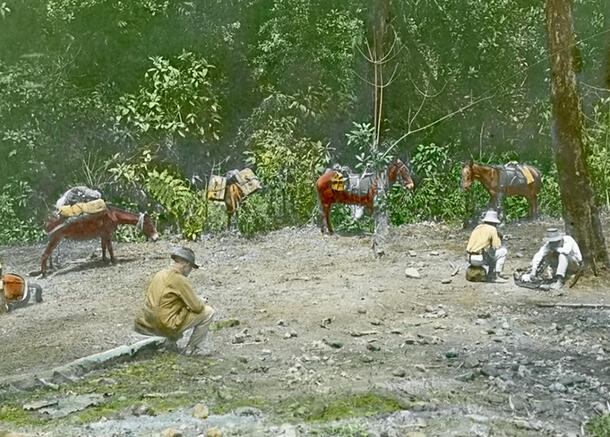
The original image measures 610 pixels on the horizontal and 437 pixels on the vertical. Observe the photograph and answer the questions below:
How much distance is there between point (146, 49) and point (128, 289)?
2.35 m

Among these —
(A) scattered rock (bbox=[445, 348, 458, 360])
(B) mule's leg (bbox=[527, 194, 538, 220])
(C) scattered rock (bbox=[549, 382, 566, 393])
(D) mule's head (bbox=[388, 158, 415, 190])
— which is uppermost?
(D) mule's head (bbox=[388, 158, 415, 190])

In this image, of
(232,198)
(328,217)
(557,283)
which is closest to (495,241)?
(557,283)

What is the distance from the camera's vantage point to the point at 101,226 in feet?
26.6

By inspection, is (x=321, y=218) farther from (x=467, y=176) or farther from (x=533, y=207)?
(x=533, y=207)

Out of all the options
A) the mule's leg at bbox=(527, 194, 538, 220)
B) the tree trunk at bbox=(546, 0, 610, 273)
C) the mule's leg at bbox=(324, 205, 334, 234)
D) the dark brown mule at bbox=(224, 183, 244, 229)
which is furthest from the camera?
the mule's leg at bbox=(527, 194, 538, 220)

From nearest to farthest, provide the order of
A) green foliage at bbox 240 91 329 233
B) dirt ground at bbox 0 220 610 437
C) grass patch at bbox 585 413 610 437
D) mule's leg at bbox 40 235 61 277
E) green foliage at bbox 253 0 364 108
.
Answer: grass patch at bbox 585 413 610 437 < dirt ground at bbox 0 220 610 437 < mule's leg at bbox 40 235 61 277 < green foliage at bbox 240 91 329 233 < green foliage at bbox 253 0 364 108

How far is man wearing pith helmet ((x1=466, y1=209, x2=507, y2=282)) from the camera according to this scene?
8445mm

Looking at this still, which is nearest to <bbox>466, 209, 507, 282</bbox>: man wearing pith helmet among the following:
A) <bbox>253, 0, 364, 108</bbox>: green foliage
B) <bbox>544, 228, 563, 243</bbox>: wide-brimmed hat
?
<bbox>544, 228, 563, 243</bbox>: wide-brimmed hat

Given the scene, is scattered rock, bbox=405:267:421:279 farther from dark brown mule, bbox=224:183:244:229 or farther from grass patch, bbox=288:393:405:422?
grass patch, bbox=288:393:405:422

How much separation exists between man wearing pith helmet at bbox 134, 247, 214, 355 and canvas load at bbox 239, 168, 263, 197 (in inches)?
85.6

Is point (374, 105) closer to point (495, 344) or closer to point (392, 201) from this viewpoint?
point (392, 201)

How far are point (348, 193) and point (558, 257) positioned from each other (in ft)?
8.31

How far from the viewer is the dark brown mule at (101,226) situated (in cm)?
805

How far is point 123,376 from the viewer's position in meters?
6.12
